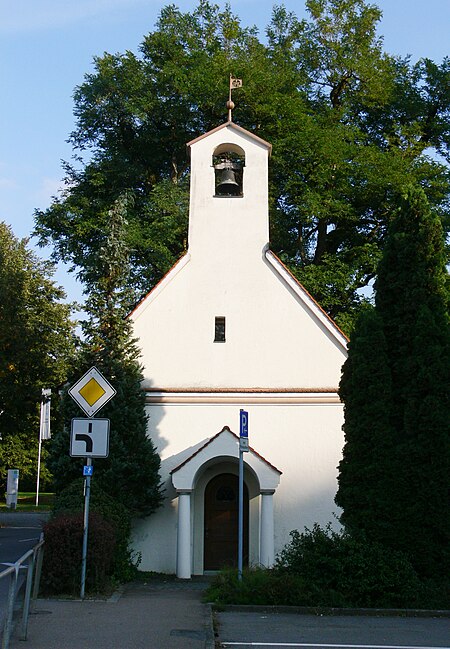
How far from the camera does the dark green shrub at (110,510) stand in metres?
15.5

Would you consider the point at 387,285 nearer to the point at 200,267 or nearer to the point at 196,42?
the point at 200,267

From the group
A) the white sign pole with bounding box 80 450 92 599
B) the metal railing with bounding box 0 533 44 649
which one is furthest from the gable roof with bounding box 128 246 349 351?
the metal railing with bounding box 0 533 44 649

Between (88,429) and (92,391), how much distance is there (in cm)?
61

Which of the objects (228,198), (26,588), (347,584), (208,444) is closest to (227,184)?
(228,198)

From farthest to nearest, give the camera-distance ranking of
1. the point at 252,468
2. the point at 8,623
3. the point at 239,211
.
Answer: the point at 239,211 < the point at 252,468 < the point at 8,623

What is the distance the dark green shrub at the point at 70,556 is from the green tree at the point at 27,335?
18.5m

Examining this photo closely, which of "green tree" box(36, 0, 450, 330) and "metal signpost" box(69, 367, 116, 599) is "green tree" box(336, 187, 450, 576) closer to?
"metal signpost" box(69, 367, 116, 599)

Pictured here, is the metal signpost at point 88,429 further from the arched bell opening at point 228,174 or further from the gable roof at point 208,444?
the arched bell opening at point 228,174

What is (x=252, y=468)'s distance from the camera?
17.7 metres

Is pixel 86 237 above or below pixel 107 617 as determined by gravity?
above

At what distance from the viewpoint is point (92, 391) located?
12844 millimetres

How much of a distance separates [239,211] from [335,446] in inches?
246

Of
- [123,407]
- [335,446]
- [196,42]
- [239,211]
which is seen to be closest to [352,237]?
[196,42]

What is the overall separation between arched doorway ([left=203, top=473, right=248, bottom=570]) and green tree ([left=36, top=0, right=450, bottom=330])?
9401 mm
